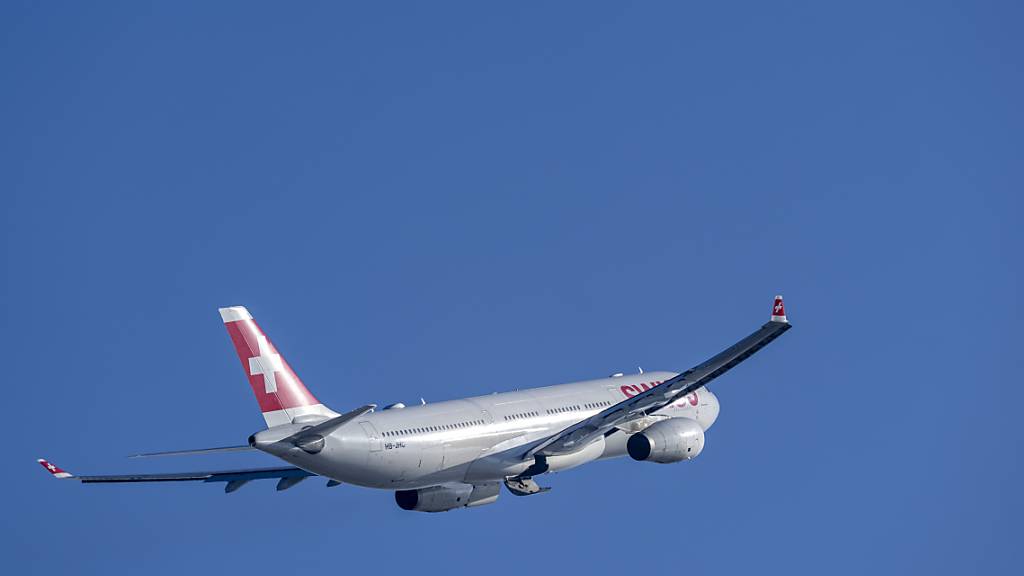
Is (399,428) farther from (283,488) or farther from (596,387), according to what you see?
(596,387)

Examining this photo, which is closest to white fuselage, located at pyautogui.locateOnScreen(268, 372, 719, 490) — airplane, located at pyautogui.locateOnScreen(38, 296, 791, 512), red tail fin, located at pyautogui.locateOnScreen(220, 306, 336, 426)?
airplane, located at pyautogui.locateOnScreen(38, 296, 791, 512)

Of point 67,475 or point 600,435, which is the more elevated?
point 600,435

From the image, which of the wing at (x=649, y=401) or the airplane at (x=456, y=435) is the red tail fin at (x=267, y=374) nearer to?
the airplane at (x=456, y=435)

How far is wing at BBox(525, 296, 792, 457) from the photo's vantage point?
74.8m

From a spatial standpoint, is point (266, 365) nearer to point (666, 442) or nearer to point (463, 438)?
point (463, 438)

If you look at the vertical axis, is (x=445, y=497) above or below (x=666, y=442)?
below

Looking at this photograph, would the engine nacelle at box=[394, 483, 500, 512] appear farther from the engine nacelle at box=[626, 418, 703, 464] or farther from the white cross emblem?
the white cross emblem

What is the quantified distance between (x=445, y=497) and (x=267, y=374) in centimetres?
1009

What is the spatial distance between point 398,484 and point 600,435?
394 inches

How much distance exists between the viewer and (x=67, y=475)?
253 feet

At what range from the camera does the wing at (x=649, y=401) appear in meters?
74.8

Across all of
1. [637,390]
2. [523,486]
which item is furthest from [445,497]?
[637,390]

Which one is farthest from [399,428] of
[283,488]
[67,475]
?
[67,475]

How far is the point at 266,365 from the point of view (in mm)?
76938
